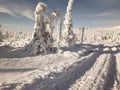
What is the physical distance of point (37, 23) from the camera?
33.0 meters

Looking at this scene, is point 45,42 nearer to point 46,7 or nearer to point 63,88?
point 46,7

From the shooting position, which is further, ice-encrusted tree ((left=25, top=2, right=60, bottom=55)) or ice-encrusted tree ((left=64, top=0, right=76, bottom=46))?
ice-encrusted tree ((left=64, top=0, right=76, bottom=46))

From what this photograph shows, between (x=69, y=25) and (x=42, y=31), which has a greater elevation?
(x=69, y=25)

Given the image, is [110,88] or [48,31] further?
[48,31]

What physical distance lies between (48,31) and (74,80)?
60.2 ft

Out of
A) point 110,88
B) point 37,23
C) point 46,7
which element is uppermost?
point 46,7

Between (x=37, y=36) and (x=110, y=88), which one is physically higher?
(x=37, y=36)

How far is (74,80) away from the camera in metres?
16.3

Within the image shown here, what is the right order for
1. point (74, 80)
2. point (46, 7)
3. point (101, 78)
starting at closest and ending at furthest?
1. point (74, 80)
2. point (101, 78)
3. point (46, 7)

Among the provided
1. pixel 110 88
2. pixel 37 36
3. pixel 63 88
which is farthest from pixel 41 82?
pixel 37 36

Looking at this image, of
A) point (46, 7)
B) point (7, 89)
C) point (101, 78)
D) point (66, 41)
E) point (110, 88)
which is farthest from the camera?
point (66, 41)

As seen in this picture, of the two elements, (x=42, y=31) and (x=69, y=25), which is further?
(x=69, y=25)

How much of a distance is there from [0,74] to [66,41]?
3458 cm

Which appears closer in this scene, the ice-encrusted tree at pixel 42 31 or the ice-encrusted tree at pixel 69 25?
the ice-encrusted tree at pixel 42 31
